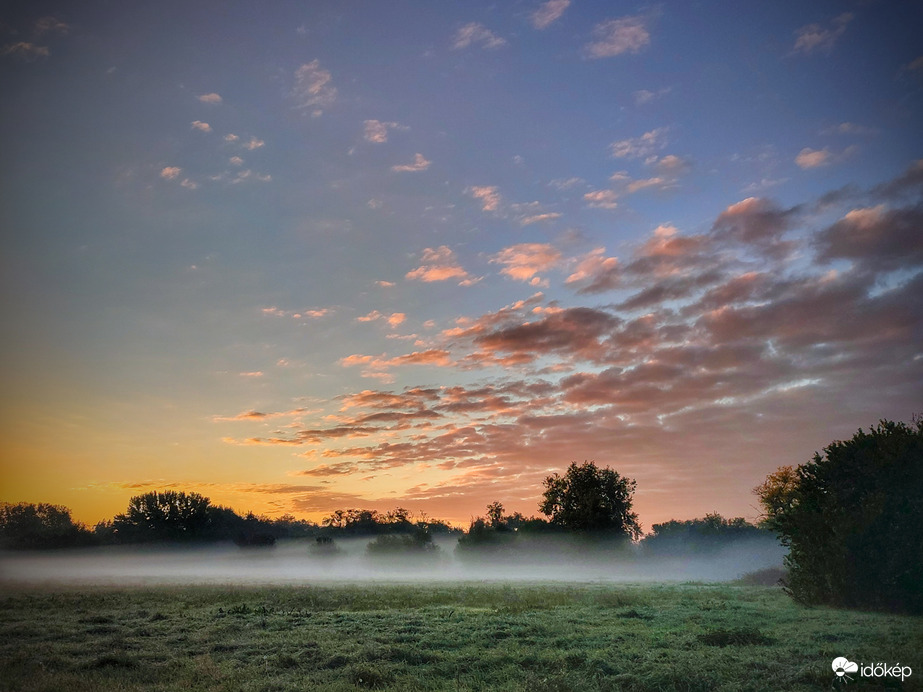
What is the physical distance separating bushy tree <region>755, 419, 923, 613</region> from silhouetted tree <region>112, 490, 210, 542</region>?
70.5m

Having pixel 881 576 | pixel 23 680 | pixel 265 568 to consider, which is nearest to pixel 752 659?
pixel 881 576

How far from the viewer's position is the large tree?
71.8 meters

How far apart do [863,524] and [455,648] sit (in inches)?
529

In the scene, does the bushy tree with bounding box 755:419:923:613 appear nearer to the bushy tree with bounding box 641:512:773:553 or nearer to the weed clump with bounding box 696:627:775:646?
the weed clump with bounding box 696:627:775:646

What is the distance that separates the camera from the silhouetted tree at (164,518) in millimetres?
72250

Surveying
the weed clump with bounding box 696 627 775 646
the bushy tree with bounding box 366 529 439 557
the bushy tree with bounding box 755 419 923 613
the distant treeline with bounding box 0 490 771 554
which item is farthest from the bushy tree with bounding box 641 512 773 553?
the weed clump with bounding box 696 627 775 646

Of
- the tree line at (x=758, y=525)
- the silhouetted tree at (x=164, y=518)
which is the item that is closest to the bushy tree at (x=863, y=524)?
the tree line at (x=758, y=525)

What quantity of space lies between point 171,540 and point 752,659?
74.7m

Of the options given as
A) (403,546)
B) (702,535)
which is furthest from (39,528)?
(702,535)

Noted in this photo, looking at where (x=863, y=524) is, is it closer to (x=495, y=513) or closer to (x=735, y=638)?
(x=735, y=638)

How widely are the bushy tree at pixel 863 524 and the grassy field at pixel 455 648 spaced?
1.43m

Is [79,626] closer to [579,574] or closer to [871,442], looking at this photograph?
[871,442]

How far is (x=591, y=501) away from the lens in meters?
71.6

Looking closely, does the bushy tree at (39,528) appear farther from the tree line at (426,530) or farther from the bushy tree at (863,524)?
the bushy tree at (863,524)
